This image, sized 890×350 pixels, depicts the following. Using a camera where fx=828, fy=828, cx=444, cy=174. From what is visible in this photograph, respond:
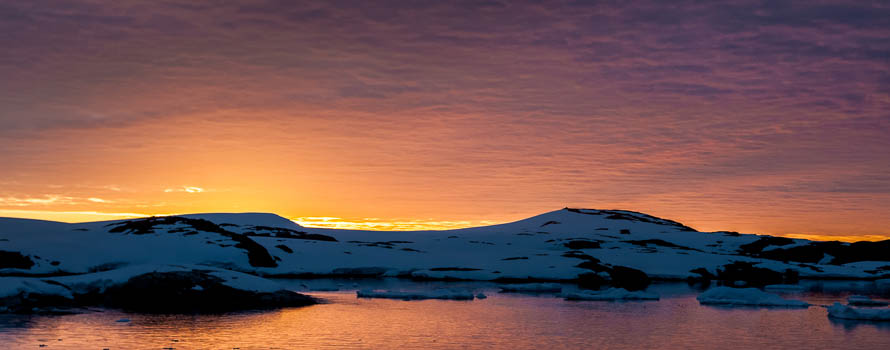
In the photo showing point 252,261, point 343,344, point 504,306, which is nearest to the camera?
point 343,344

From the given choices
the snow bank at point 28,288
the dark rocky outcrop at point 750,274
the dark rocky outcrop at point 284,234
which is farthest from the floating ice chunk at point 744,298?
the dark rocky outcrop at point 284,234

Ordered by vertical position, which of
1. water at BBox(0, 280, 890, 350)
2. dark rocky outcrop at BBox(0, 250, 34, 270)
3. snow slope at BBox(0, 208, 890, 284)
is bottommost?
water at BBox(0, 280, 890, 350)

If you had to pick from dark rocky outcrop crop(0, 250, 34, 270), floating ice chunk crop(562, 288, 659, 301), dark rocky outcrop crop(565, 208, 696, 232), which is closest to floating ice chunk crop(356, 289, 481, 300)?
floating ice chunk crop(562, 288, 659, 301)

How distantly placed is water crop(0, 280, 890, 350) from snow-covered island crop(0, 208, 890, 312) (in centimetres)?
371

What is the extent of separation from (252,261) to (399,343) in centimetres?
4366

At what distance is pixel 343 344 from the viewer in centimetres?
2433

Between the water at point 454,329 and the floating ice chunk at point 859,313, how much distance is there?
1.95 ft

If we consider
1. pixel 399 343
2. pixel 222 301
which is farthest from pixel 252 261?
pixel 399 343

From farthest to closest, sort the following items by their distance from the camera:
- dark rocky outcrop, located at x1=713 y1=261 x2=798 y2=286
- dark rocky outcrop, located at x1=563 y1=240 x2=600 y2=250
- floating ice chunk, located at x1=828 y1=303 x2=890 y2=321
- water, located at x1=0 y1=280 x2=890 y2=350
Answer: dark rocky outcrop, located at x1=563 y1=240 x2=600 y2=250
dark rocky outcrop, located at x1=713 y1=261 x2=798 y2=286
floating ice chunk, located at x1=828 y1=303 x2=890 y2=321
water, located at x1=0 y1=280 x2=890 y2=350

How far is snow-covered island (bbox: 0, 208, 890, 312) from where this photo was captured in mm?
35938

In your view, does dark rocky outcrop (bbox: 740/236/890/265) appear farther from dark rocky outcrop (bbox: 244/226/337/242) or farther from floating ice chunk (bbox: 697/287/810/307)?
floating ice chunk (bbox: 697/287/810/307)

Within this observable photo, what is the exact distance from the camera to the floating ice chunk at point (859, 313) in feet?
103

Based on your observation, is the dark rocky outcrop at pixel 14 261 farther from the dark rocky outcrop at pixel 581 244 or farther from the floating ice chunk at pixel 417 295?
the dark rocky outcrop at pixel 581 244

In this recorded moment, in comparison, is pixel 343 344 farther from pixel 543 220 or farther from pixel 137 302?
pixel 543 220
